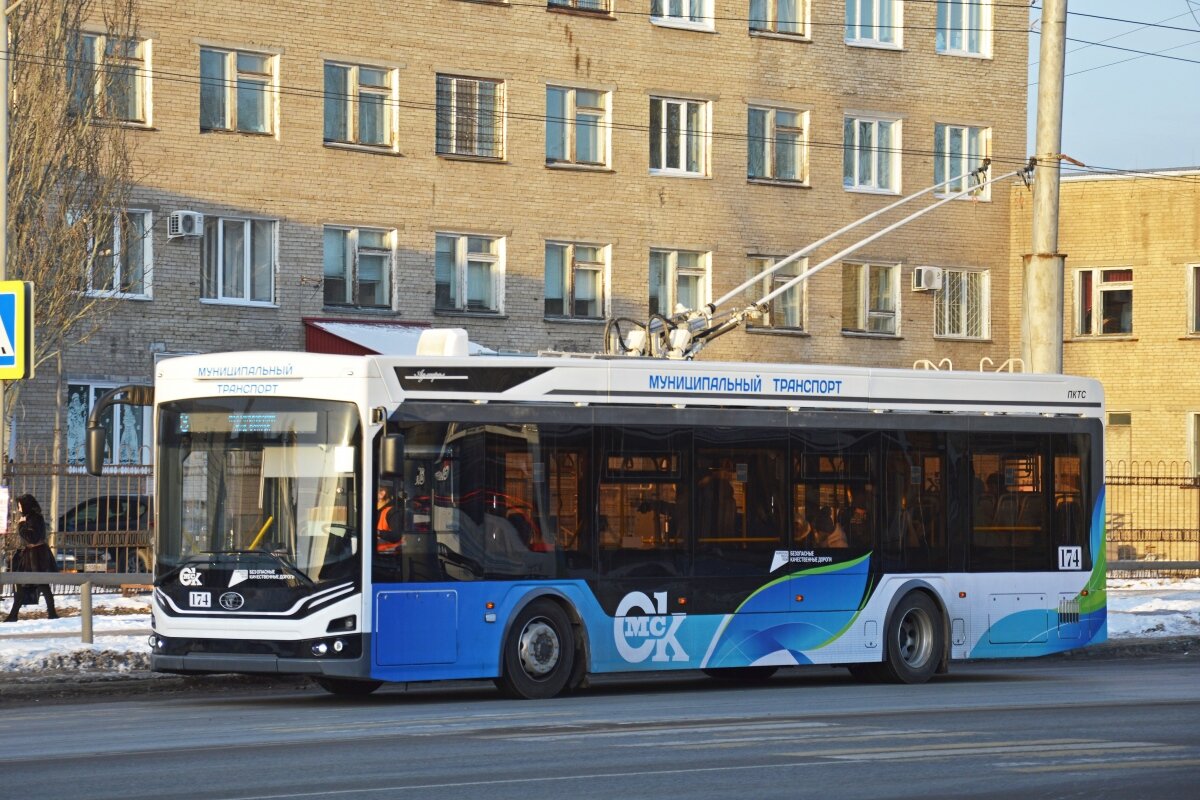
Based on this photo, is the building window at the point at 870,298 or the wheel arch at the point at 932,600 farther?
the building window at the point at 870,298

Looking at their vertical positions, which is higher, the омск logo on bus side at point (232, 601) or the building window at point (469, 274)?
the building window at point (469, 274)

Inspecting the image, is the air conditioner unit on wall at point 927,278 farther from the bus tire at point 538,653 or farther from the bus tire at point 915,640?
the bus tire at point 538,653

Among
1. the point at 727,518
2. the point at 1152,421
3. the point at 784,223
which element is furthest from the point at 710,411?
the point at 1152,421

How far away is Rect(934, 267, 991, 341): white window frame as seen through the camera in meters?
45.9

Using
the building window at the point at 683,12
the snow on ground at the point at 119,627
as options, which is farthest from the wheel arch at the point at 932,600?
the building window at the point at 683,12

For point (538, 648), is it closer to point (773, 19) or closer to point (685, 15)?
point (685, 15)

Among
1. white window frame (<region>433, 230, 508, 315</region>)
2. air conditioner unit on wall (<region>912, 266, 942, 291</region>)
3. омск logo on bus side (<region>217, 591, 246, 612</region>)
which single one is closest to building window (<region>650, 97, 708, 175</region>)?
white window frame (<region>433, 230, 508, 315</region>)

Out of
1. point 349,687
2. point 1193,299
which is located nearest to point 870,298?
point 1193,299

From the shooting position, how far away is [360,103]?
38188mm

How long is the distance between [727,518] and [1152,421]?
29.0 metres

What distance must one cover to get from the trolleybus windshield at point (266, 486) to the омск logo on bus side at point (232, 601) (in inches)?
12.5

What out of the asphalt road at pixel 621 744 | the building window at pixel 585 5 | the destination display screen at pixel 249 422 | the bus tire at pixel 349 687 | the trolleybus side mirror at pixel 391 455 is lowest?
the bus tire at pixel 349 687

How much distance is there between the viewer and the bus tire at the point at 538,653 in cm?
1675

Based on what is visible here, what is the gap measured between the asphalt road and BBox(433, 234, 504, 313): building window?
21.2 m
